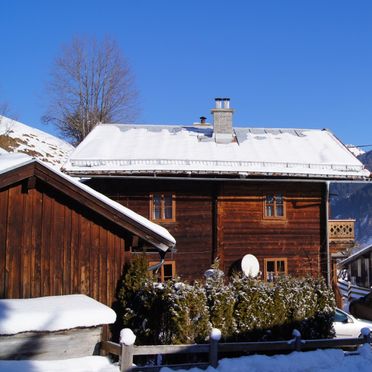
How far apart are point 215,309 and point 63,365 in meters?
3.14

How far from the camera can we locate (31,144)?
51.5 metres

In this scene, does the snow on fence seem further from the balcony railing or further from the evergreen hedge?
the balcony railing

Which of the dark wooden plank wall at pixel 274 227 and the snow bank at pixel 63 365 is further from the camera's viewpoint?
the dark wooden plank wall at pixel 274 227

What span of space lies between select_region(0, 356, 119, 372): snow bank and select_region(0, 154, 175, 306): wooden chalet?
1834 millimetres

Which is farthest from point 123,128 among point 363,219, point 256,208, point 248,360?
point 363,219

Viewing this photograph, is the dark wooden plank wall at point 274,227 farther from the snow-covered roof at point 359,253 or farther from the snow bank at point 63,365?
the snow-covered roof at point 359,253

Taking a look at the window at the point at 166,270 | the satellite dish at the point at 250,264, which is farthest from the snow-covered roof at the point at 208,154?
the window at the point at 166,270

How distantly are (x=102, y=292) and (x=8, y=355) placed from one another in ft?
8.50

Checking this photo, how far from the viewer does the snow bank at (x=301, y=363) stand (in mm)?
8984

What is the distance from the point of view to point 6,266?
9586 millimetres

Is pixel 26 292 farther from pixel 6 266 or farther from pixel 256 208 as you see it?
pixel 256 208

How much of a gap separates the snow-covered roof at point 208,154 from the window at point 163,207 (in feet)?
3.86

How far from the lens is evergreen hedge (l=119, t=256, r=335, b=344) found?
31.6ft

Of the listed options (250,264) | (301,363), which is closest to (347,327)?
(250,264)
